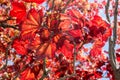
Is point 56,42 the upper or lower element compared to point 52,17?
lower

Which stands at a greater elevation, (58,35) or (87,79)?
(58,35)

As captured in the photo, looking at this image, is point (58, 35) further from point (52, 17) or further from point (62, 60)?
point (62, 60)

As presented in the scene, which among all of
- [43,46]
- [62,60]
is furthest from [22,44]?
[62,60]

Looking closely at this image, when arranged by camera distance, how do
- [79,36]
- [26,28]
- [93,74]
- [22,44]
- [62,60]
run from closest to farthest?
[26,28] → [79,36] → [22,44] → [93,74] → [62,60]

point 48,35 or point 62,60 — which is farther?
point 62,60

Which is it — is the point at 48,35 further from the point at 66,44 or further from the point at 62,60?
the point at 62,60

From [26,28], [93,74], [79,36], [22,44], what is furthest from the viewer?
[93,74]

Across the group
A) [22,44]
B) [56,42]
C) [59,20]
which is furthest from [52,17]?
[22,44]

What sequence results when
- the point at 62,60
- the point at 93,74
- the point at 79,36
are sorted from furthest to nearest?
1. the point at 62,60
2. the point at 93,74
3. the point at 79,36

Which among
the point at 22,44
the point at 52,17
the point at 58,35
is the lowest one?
the point at 22,44
